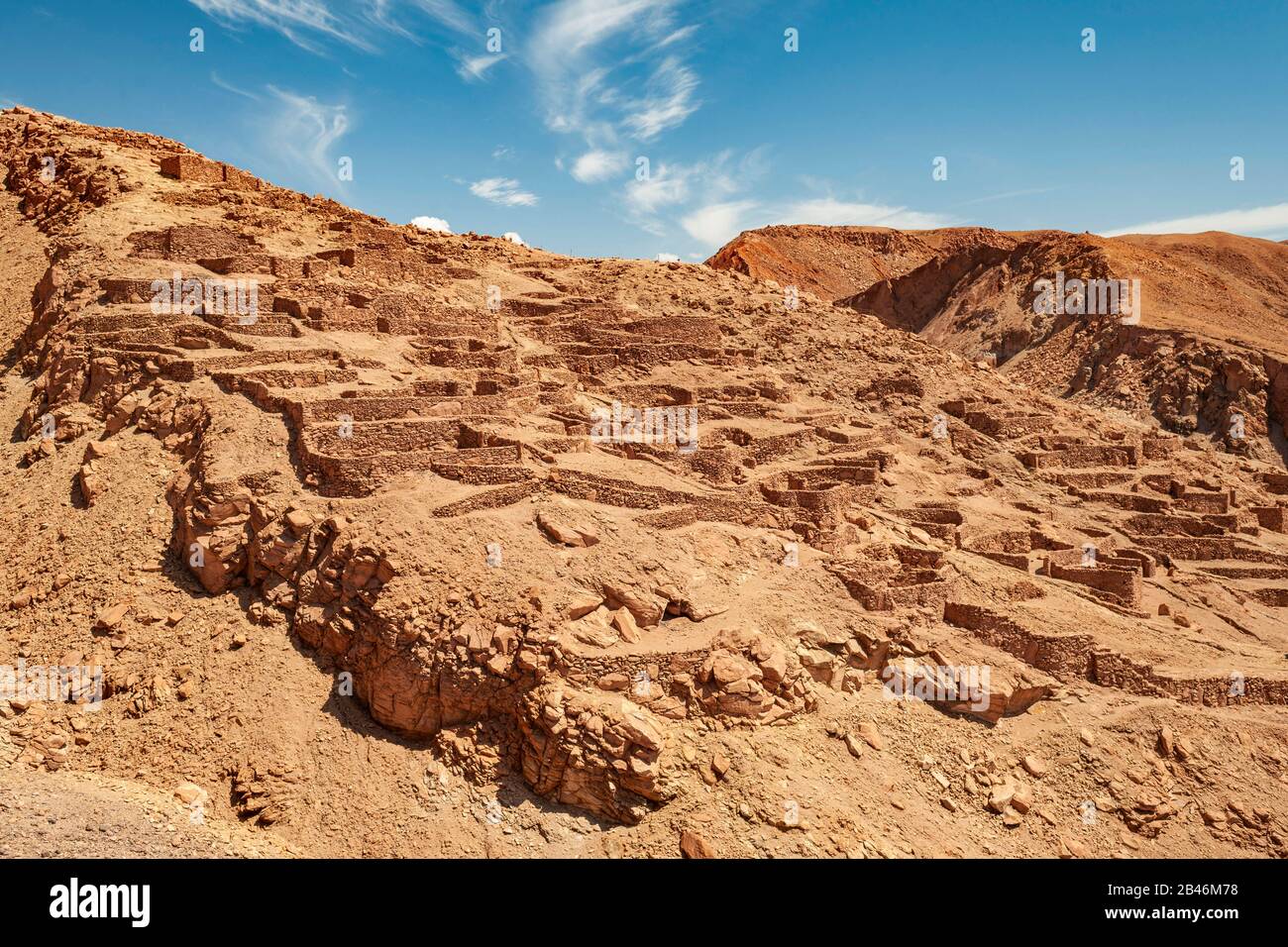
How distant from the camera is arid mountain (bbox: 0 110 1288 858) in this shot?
10.5 m

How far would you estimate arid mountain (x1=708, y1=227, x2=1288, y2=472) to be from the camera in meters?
33.4

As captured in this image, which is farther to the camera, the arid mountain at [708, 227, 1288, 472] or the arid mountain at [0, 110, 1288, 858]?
the arid mountain at [708, 227, 1288, 472]

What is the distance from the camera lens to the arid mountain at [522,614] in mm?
10469

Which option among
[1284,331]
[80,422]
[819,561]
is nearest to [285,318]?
[80,422]

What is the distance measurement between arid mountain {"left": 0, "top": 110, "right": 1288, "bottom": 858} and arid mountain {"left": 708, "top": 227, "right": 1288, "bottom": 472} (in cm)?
1633

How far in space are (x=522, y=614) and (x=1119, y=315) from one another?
3757 cm

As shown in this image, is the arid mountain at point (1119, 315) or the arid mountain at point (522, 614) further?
the arid mountain at point (1119, 315)

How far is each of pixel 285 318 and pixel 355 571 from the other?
356 inches

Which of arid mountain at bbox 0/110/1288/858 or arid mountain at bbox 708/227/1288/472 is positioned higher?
arid mountain at bbox 708/227/1288/472

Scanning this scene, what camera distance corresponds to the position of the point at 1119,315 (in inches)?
1521

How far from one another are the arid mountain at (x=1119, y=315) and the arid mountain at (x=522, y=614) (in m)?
16.3

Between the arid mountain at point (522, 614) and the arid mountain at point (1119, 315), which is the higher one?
the arid mountain at point (1119, 315)

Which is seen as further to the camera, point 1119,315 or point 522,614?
point 1119,315

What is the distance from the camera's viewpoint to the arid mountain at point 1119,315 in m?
33.4
